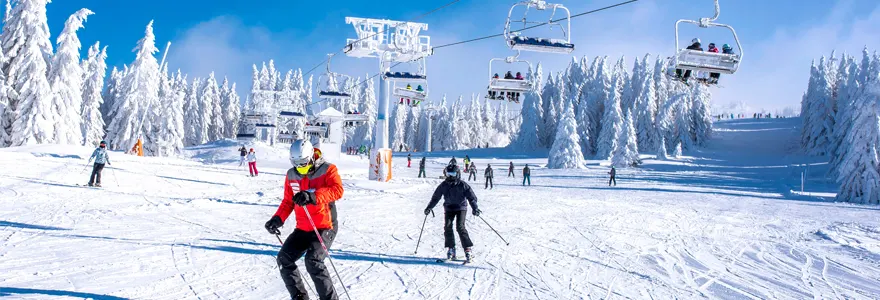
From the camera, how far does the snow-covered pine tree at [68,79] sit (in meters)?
30.5

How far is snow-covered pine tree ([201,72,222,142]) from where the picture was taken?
241 ft

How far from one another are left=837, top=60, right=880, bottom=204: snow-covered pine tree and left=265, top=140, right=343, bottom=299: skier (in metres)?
28.5

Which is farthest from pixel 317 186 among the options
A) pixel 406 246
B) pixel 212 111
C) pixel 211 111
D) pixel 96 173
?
pixel 212 111

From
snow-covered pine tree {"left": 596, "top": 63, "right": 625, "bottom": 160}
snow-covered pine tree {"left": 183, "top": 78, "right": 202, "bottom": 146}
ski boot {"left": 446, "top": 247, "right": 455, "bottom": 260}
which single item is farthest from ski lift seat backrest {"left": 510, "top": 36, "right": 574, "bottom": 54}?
snow-covered pine tree {"left": 183, "top": 78, "right": 202, "bottom": 146}

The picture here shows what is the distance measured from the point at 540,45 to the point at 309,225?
9.50 metres

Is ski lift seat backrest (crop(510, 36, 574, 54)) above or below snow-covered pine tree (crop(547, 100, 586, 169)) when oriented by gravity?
above

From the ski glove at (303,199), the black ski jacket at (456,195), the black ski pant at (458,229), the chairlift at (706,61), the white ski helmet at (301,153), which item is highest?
the chairlift at (706,61)

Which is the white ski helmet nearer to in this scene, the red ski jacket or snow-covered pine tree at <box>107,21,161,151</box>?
the red ski jacket

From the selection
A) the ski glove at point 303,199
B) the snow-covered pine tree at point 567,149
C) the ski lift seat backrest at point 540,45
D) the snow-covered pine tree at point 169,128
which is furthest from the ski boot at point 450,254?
the snow-covered pine tree at point 567,149

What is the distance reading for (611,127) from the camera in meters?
55.8

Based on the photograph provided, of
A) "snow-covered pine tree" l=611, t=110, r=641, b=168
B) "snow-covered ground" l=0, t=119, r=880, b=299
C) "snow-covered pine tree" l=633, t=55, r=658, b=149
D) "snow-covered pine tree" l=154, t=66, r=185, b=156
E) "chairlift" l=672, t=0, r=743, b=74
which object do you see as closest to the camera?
"snow-covered ground" l=0, t=119, r=880, b=299

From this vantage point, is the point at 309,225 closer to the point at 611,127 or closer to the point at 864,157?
the point at 864,157

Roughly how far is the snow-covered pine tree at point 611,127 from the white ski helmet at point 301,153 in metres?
53.2

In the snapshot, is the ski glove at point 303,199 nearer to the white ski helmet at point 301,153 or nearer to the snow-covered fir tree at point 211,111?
the white ski helmet at point 301,153
